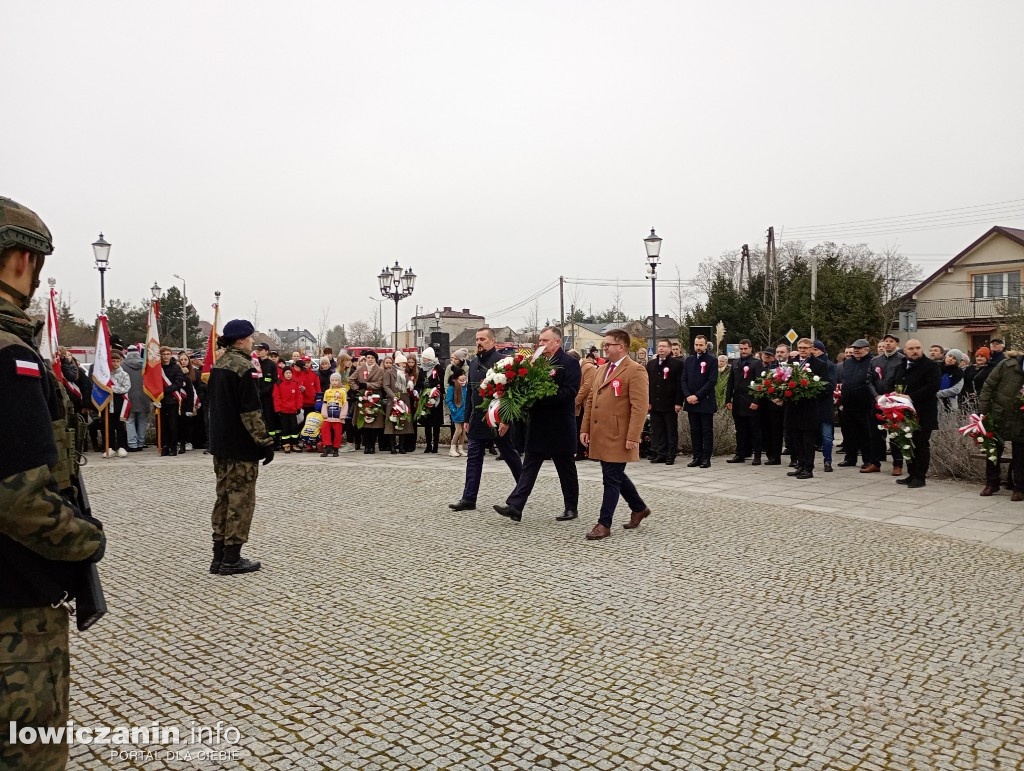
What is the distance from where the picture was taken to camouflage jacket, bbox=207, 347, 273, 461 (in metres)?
6.38

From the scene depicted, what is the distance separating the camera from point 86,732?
364cm

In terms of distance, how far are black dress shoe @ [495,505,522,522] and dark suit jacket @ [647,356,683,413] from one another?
6083mm

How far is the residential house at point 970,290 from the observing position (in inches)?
1731

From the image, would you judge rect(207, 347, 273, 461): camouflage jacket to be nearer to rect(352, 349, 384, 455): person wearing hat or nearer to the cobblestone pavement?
the cobblestone pavement

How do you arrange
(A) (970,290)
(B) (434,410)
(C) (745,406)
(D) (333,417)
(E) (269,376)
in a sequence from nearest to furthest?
(C) (745,406), (E) (269,376), (D) (333,417), (B) (434,410), (A) (970,290)

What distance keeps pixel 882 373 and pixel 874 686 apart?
9.62 metres

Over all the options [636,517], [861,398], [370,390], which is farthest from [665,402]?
[636,517]

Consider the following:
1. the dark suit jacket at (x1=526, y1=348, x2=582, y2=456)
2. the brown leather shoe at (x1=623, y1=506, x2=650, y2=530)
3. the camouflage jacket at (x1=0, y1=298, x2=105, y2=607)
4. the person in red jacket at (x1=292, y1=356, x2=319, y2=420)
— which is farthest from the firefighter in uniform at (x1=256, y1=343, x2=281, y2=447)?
the camouflage jacket at (x1=0, y1=298, x2=105, y2=607)

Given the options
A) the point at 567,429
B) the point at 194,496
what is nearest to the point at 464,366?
the point at 194,496

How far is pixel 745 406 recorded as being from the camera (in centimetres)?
1388

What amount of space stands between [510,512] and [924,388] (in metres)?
6.61

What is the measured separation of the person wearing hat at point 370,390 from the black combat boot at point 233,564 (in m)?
9.39

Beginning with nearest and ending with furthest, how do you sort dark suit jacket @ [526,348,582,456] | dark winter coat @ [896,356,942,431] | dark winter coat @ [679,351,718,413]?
dark suit jacket @ [526,348,582,456], dark winter coat @ [896,356,942,431], dark winter coat @ [679,351,718,413]

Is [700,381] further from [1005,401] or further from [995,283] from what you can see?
[995,283]
